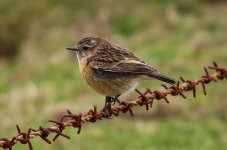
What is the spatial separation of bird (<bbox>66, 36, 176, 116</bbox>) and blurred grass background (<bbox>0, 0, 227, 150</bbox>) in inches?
225

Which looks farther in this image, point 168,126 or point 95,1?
point 95,1

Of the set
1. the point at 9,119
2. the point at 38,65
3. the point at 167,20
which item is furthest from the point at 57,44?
the point at 9,119

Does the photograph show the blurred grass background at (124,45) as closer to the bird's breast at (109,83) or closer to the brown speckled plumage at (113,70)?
the brown speckled plumage at (113,70)

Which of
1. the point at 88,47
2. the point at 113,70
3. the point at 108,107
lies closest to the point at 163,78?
the point at 108,107

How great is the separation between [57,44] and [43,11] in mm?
2898

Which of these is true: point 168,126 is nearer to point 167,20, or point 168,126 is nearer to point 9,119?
point 9,119

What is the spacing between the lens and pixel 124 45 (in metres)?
22.2

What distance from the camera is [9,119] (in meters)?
16.1

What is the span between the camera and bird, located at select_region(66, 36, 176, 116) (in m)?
7.75

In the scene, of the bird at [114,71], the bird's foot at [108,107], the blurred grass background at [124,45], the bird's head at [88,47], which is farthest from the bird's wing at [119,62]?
the blurred grass background at [124,45]

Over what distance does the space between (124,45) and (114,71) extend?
46.9ft

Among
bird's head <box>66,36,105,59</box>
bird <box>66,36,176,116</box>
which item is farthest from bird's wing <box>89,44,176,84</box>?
bird's head <box>66,36,105,59</box>

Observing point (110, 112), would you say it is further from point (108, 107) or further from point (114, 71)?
point (114, 71)

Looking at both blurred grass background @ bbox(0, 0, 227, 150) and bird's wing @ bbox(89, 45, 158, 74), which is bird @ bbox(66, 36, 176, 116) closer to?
bird's wing @ bbox(89, 45, 158, 74)
